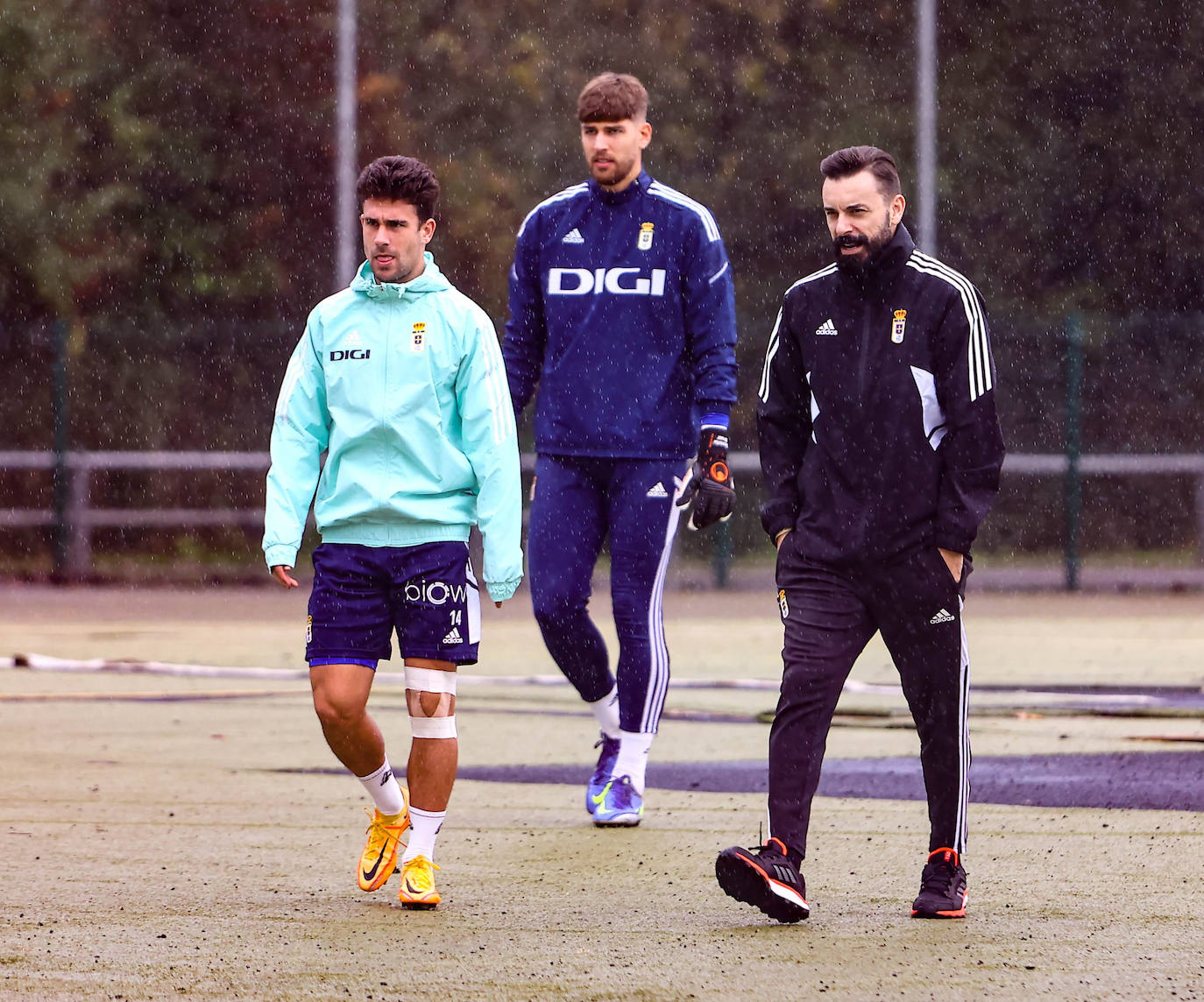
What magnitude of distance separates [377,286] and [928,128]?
15474 mm

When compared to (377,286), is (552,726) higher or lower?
lower

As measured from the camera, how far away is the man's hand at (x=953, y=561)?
5383 millimetres

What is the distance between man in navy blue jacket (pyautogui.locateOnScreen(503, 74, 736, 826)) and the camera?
7.08m

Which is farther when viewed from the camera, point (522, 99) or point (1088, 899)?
point (522, 99)

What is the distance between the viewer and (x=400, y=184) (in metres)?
5.64

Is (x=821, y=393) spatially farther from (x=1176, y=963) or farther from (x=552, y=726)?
(x=552, y=726)

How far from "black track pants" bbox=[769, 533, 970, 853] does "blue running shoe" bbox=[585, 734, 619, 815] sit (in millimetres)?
1543

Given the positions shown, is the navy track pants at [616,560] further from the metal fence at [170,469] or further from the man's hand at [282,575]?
the metal fence at [170,469]

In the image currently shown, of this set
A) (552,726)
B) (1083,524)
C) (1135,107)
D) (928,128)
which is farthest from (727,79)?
(552,726)

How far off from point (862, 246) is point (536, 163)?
23.8 m

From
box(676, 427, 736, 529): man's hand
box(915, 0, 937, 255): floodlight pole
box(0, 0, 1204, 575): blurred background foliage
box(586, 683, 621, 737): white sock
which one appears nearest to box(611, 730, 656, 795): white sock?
box(586, 683, 621, 737): white sock

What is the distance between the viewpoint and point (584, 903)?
5.52 meters

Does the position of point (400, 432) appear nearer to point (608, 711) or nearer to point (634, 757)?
point (634, 757)

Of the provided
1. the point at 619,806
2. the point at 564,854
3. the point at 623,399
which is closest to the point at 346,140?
the point at 623,399
